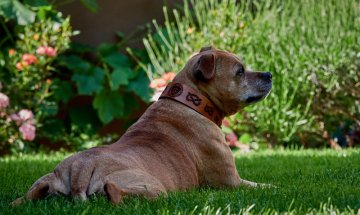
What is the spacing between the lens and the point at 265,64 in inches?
336

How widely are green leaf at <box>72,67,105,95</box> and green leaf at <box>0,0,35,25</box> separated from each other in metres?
1.13

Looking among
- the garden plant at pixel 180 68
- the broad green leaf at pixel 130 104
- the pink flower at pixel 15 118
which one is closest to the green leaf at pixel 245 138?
the garden plant at pixel 180 68

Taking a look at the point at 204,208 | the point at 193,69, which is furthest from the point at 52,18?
the point at 204,208

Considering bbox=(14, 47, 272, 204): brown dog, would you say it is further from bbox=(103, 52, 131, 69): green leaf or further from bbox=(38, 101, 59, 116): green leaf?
bbox=(103, 52, 131, 69): green leaf

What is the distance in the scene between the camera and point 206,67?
16.0 ft

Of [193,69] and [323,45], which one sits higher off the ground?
[193,69]

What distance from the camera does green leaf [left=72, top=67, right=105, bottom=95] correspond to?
9.26m

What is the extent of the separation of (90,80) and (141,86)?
0.60 m

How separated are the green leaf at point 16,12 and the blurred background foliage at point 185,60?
12mm

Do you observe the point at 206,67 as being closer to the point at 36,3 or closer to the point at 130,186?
the point at 130,186

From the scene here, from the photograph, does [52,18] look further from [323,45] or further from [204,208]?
[204,208]

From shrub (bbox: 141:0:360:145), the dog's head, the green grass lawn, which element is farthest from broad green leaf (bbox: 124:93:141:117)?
the dog's head

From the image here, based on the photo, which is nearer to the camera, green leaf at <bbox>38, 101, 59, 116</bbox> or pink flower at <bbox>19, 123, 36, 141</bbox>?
pink flower at <bbox>19, 123, 36, 141</bbox>

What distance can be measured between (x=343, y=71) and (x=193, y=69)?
3.76 m
